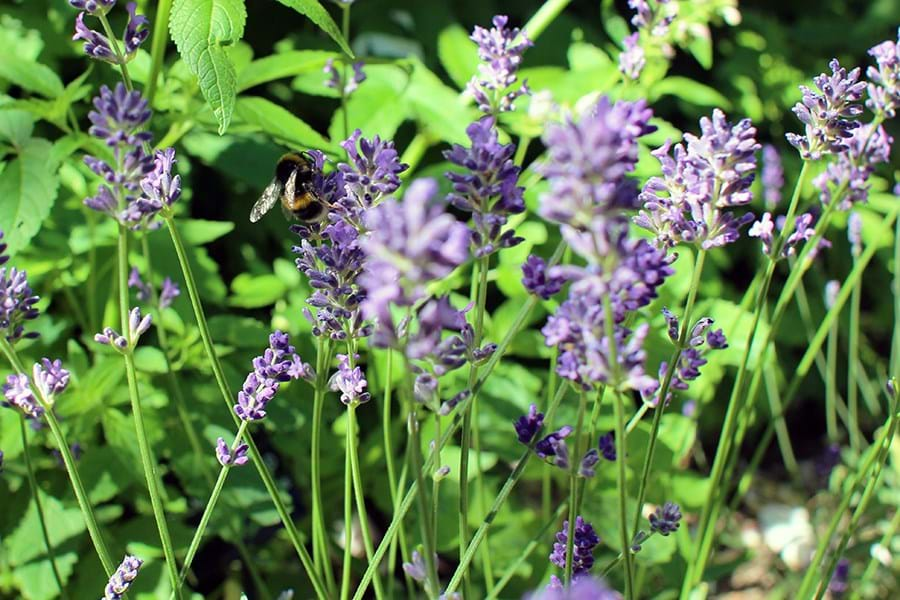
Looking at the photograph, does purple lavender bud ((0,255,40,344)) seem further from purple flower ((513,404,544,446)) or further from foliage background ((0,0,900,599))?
purple flower ((513,404,544,446))

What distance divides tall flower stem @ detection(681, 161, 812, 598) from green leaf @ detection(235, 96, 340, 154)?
2.57ft

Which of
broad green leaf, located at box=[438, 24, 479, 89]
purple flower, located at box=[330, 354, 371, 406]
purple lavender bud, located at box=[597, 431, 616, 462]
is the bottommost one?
purple lavender bud, located at box=[597, 431, 616, 462]

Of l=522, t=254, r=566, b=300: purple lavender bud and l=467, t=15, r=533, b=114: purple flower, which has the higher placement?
l=467, t=15, r=533, b=114: purple flower

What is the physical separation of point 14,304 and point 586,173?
2.40 feet

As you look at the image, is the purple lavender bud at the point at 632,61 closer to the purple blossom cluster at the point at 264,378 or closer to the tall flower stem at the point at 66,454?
the purple blossom cluster at the point at 264,378

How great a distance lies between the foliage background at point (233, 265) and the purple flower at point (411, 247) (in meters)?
0.97

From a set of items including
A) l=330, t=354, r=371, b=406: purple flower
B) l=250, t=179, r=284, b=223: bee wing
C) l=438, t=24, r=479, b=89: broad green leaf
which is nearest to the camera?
l=330, t=354, r=371, b=406: purple flower

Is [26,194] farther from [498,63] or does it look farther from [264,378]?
[498,63]

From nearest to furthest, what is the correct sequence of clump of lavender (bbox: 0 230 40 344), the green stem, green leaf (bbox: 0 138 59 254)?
1. clump of lavender (bbox: 0 230 40 344)
2. green leaf (bbox: 0 138 59 254)
3. the green stem

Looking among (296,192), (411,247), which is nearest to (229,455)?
(296,192)

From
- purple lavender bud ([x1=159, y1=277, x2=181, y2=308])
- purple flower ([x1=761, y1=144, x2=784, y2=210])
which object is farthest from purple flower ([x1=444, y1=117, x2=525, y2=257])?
purple flower ([x1=761, y1=144, x2=784, y2=210])

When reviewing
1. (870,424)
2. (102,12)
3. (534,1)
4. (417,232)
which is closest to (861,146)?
(417,232)

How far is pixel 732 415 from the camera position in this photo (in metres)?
1.50

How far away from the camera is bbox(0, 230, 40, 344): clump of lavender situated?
3.65 ft
